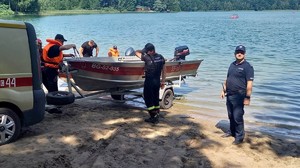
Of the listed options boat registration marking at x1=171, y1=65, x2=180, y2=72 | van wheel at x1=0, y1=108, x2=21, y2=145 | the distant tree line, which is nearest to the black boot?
boat registration marking at x1=171, y1=65, x2=180, y2=72

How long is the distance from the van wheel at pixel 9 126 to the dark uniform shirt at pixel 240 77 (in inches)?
155

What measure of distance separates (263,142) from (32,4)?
99176 mm

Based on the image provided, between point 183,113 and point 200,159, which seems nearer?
point 200,159

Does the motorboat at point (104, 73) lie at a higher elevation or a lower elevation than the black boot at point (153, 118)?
higher

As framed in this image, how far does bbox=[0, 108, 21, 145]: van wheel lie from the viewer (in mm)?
6555

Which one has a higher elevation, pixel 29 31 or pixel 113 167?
pixel 29 31

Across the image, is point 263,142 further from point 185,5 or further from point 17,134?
point 185,5

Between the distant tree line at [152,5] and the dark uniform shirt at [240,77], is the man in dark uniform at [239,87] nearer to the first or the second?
the dark uniform shirt at [240,77]

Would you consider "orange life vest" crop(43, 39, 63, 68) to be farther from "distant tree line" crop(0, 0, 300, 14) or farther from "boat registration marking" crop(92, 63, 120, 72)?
"distant tree line" crop(0, 0, 300, 14)

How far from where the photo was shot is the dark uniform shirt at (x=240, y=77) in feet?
24.5

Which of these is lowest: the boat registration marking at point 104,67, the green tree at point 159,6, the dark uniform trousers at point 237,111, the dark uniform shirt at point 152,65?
the green tree at point 159,6

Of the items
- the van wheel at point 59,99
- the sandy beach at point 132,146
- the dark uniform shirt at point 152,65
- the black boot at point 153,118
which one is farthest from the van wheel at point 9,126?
the dark uniform shirt at point 152,65

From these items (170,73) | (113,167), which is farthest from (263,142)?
(170,73)

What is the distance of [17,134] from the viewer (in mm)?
6789
